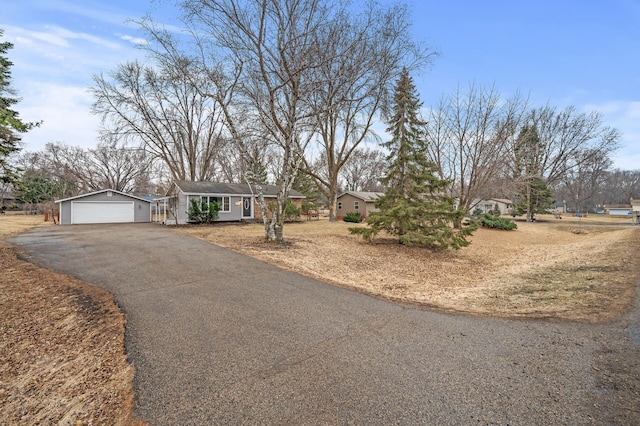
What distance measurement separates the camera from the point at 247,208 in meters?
23.8

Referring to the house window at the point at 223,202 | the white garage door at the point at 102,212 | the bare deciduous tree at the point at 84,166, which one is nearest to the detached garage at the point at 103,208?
the white garage door at the point at 102,212

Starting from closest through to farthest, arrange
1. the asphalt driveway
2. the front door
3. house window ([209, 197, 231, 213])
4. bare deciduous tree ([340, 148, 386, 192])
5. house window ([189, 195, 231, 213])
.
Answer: the asphalt driveway < house window ([189, 195, 231, 213]) < house window ([209, 197, 231, 213]) < the front door < bare deciduous tree ([340, 148, 386, 192])

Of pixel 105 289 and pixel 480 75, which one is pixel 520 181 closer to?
pixel 480 75

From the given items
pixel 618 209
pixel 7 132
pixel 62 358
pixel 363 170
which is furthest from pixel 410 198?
pixel 618 209

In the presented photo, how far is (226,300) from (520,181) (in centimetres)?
2258

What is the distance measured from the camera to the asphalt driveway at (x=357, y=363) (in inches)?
90.8

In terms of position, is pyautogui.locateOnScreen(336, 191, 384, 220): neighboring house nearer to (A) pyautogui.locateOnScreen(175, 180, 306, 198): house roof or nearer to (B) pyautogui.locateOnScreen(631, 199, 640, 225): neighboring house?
(A) pyautogui.locateOnScreen(175, 180, 306, 198): house roof

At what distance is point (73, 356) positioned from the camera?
10.6 feet

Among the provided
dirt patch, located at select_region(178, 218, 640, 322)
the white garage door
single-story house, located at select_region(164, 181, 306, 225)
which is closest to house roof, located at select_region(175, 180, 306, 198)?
single-story house, located at select_region(164, 181, 306, 225)

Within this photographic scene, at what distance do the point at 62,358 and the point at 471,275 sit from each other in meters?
9.12

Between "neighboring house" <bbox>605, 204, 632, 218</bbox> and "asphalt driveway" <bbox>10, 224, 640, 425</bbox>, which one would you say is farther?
"neighboring house" <bbox>605, 204, 632, 218</bbox>

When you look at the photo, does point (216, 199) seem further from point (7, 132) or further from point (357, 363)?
point (357, 363)

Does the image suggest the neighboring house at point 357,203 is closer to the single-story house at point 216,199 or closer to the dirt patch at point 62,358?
the single-story house at point 216,199

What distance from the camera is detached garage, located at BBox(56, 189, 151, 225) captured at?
20.7 metres
